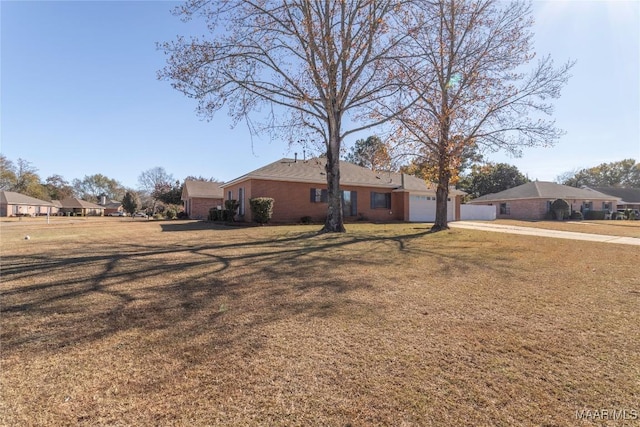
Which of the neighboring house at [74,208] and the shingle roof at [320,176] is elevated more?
the shingle roof at [320,176]

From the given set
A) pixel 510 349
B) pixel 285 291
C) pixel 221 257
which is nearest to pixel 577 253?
pixel 510 349

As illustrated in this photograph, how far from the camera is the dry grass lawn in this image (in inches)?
92.1

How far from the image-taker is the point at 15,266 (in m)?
6.68

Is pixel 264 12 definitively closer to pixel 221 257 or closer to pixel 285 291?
pixel 221 257

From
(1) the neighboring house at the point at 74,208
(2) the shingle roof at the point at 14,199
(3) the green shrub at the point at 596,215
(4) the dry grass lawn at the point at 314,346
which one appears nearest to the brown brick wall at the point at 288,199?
(4) the dry grass lawn at the point at 314,346

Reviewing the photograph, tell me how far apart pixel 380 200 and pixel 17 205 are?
63.3 m

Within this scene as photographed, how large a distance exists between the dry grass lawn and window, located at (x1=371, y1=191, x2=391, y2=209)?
57.9ft

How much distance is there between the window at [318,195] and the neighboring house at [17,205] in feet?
168

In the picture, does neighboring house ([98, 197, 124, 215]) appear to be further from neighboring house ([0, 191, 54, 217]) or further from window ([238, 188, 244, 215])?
window ([238, 188, 244, 215])

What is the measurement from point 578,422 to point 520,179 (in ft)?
188

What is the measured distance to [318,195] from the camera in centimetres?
2162

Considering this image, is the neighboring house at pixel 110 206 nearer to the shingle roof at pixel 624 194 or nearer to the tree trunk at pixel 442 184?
the tree trunk at pixel 442 184

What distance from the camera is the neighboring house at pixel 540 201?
115ft

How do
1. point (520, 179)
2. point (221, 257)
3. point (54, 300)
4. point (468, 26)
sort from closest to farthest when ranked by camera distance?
1. point (54, 300)
2. point (221, 257)
3. point (468, 26)
4. point (520, 179)
